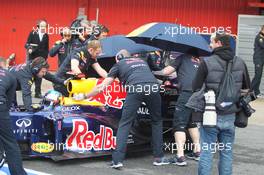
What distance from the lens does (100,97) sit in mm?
8312

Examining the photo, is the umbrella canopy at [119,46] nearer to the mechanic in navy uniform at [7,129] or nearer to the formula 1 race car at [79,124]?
the formula 1 race car at [79,124]

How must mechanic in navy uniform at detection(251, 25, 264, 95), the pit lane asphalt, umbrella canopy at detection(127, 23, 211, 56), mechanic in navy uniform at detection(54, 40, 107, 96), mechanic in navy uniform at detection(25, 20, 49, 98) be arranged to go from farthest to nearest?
mechanic in navy uniform at detection(25, 20, 49, 98) < mechanic in navy uniform at detection(251, 25, 264, 95) < mechanic in navy uniform at detection(54, 40, 107, 96) < umbrella canopy at detection(127, 23, 211, 56) < the pit lane asphalt

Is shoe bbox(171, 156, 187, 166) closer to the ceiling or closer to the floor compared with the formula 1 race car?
closer to the floor

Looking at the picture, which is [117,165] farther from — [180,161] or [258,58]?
[258,58]

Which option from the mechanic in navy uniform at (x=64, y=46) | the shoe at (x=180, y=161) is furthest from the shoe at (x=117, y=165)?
the mechanic in navy uniform at (x=64, y=46)

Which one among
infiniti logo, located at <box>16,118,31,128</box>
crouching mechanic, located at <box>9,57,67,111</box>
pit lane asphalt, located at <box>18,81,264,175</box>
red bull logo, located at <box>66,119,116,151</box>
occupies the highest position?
crouching mechanic, located at <box>9,57,67,111</box>

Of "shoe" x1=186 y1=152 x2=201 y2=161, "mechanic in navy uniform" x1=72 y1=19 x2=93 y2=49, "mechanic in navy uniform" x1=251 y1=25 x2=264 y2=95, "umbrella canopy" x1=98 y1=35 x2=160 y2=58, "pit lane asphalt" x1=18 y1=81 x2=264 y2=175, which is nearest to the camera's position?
"pit lane asphalt" x1=18 y1=81 x2=264 y2=175

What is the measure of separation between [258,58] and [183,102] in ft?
20.5

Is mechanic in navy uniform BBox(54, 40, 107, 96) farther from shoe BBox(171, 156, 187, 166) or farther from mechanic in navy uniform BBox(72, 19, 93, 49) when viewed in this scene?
mechanic in navy uniform BBox(72, 19, 93, 49)

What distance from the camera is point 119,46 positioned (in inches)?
349

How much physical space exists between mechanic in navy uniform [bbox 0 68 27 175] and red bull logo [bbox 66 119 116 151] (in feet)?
4.04

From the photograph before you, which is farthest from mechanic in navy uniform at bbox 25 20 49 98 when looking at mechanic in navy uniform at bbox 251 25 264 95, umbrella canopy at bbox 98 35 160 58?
umbrella canopy at bbox 98 35 160 58

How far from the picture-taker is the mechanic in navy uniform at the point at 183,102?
7914 millimetres

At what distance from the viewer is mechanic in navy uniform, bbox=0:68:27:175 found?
20.9ft
